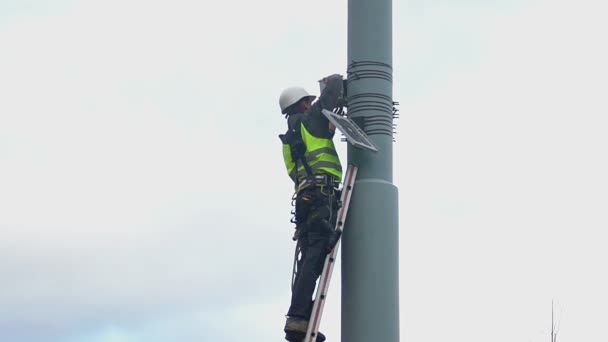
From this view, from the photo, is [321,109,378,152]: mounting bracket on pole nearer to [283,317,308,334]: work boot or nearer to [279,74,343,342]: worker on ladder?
[279,74,343,342]: worker on ladder

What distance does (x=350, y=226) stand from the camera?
28.7 ft

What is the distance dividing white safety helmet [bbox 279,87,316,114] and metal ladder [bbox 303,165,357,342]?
3.16ft

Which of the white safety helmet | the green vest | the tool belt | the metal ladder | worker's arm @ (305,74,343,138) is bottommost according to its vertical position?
the metal ladder

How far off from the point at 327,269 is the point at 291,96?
5.84 feet

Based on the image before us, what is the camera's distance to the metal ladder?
8.38 metres

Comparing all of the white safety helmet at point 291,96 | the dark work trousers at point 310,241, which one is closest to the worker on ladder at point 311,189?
the dark work trousers at point 310,241

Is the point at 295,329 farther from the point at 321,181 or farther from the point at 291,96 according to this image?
the point at 291,96

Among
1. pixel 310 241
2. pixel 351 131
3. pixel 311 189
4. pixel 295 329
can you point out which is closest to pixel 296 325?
pixel 295 329

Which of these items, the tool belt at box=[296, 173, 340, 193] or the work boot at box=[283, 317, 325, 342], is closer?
the work boot at box=[283, 317, 325, 342]

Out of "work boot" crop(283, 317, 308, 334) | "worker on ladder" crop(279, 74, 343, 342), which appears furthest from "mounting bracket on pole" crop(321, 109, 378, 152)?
"work boot" crop(283, 317, 308, 334)

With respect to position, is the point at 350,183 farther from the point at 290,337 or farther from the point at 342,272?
the point at 290,337

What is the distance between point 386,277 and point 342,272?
1.39 feet

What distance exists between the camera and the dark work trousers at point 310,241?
28.0 feet

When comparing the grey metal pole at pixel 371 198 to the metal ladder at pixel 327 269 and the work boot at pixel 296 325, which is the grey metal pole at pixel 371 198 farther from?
the work boot at pixel 296 325
